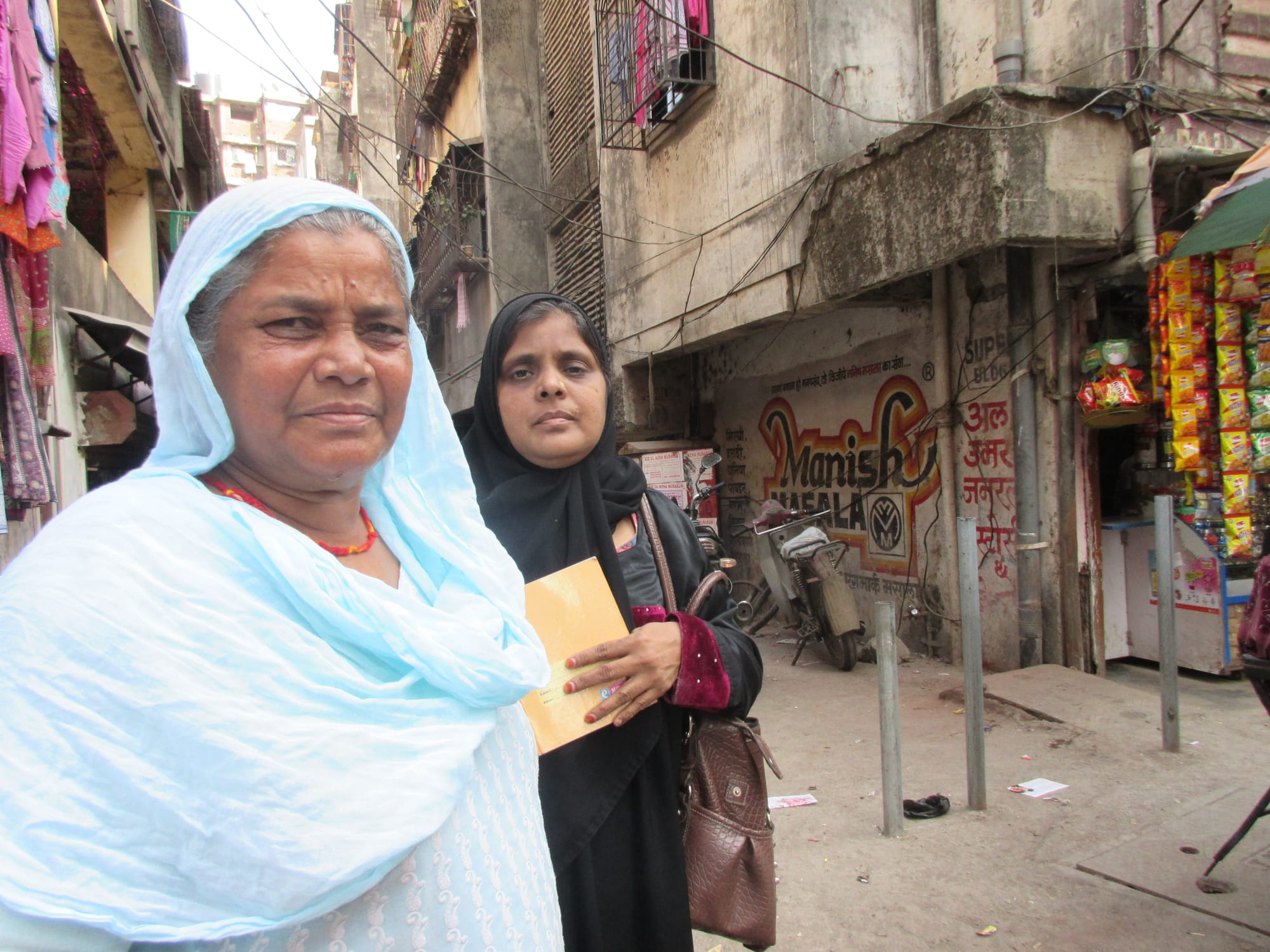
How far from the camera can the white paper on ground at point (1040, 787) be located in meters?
3.55

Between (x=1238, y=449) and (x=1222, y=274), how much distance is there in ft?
3.31

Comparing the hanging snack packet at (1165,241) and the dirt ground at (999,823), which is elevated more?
the hanging snack packet at (1165,241)

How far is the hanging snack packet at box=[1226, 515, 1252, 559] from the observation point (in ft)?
15.4

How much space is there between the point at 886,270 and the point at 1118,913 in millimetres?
3813

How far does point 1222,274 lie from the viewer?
459cm

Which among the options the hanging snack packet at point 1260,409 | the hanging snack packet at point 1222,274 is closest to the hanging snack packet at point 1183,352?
the hanging snack packet at point 1222,274

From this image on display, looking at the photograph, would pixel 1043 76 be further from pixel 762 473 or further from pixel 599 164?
pixel 599 164

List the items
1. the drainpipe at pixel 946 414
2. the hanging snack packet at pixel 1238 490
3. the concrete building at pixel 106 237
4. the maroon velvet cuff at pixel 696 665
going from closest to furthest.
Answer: the maroon velvet cuff at pixel 696 665, the concrete building at pixel 106 237, the hanging snack packet at pixel 1238 490, the drainpipe at pixel 946 414

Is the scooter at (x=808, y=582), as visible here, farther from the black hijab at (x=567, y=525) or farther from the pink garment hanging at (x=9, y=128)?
the pink garment hanging at (x=9, y=128)

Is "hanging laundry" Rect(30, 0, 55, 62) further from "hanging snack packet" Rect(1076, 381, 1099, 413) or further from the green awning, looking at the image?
"hanging snack packet" Rect(1076, 381, 1099, 413)

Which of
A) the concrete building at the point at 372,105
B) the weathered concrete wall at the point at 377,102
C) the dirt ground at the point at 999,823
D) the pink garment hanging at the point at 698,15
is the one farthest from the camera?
the weathered concrete wall at the point at 377,102

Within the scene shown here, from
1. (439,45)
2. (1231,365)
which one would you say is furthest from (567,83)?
(1231,365)

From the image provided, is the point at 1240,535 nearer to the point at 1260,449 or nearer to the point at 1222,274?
the point at 1260,449

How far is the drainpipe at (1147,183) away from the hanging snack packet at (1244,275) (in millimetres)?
477
